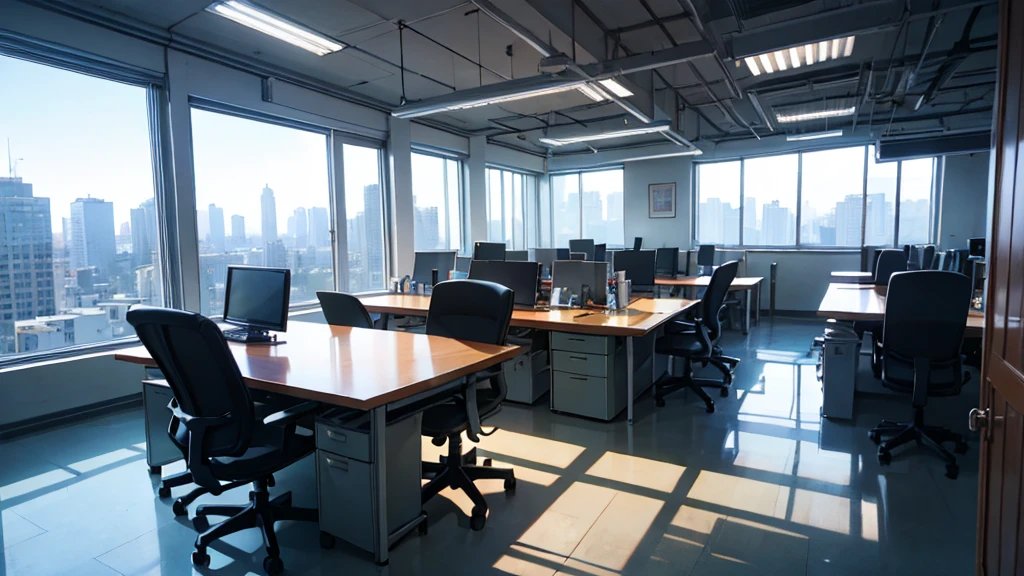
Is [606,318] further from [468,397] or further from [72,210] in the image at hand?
[72,210]

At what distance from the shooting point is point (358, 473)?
7.21 ft

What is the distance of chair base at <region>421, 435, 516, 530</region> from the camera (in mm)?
2588

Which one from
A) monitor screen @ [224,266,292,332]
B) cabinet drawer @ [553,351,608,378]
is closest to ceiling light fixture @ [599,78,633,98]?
cabinet drawer @ [553,351,608,378]

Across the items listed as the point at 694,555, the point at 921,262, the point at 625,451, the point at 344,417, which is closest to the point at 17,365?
the point at 344,417

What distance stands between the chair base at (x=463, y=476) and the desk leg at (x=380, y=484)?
0.40 m

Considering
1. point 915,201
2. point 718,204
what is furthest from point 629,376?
point 915,201

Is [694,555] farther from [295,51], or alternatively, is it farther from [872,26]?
[295,51]

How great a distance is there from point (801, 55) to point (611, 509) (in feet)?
13.1

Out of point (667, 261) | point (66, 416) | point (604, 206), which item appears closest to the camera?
point (66, 416)

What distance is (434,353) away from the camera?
2.73 metres

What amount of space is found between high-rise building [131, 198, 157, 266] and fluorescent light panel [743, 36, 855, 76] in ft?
18.1

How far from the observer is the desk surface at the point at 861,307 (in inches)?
137

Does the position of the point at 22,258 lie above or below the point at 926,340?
above

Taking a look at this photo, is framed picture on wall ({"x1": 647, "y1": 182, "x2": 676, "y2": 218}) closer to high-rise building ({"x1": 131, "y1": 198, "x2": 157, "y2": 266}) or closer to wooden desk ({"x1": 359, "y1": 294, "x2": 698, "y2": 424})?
wooden desk ({"x1": 359, "y1": 294, "x2": 698, "y2": 424})
